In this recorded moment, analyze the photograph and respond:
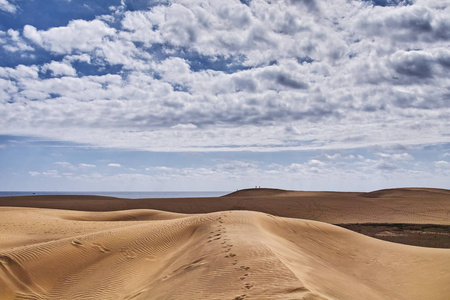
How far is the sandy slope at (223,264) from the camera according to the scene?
568cm

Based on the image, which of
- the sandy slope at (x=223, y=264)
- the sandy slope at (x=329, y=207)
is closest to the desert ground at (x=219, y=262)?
the sandy slope at (x=223, y=264)

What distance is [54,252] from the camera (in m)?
9.74

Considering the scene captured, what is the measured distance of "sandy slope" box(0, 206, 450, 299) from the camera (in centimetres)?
568

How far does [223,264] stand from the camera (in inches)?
256

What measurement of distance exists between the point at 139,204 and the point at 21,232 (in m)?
16.2

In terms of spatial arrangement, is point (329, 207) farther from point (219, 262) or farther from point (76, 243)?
point (219, 262)

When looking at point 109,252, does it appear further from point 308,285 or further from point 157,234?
point 308,285

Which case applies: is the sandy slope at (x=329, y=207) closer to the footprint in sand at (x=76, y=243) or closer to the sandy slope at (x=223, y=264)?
the sandy slope at (x=223, y=264)

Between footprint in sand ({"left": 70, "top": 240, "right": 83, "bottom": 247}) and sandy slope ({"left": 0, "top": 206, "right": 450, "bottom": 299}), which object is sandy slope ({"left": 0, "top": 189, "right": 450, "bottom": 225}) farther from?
footprint in sand ({"left": 70, "top": 240, "right": 83, "bottom": 247})

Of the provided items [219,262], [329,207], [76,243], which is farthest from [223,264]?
[329,207]

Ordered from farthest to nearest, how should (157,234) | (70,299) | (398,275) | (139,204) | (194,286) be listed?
(139,204), (157,234), (398,275), (70,299), (194,286)

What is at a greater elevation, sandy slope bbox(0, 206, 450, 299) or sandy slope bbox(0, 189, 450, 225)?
sandy slope bbox(0, 189, 450, 225)

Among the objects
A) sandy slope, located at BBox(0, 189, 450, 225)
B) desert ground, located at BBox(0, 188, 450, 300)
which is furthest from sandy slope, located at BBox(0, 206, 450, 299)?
sandy slope, located at BBox(0, 189, 450, 225)

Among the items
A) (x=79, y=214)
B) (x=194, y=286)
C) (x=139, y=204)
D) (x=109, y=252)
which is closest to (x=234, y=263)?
(x=194, y=286)
